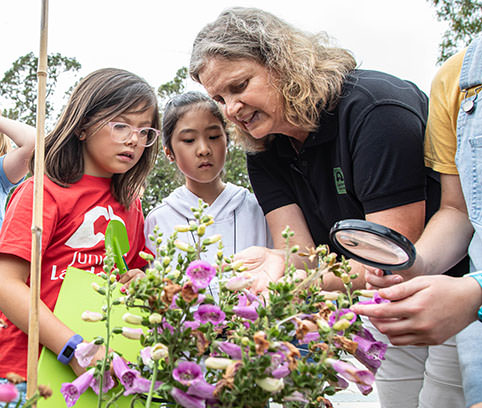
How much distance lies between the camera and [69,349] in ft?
2.93

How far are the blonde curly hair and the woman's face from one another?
22mm

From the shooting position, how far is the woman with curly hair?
1316 millimetres

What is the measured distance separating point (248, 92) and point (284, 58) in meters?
0.17

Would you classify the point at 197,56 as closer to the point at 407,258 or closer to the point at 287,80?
the point at 287,80

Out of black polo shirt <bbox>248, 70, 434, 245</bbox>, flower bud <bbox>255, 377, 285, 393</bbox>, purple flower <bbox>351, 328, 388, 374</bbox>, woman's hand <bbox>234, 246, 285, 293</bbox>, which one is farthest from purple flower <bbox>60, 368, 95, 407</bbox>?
black polo shirt <bbox>248, 70, 434, 245</bbox>

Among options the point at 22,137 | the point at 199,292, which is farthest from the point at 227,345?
the point at 22,137

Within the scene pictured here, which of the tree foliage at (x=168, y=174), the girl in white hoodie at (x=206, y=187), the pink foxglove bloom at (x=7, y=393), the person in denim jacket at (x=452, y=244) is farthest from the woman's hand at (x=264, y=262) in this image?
the tree foliage at (x=168, y=174)

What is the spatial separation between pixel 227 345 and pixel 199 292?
8 centimetres

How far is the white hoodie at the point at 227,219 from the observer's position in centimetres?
206

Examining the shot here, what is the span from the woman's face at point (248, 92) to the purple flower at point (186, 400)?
1.10 m

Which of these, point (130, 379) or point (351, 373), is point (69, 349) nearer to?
point (130, 379)

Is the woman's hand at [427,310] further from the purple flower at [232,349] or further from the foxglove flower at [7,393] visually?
the foxglove flower at [7,393]

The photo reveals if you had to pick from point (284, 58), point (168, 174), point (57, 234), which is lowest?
point (168, 174)

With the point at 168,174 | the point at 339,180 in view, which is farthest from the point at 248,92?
the point at 168,174
